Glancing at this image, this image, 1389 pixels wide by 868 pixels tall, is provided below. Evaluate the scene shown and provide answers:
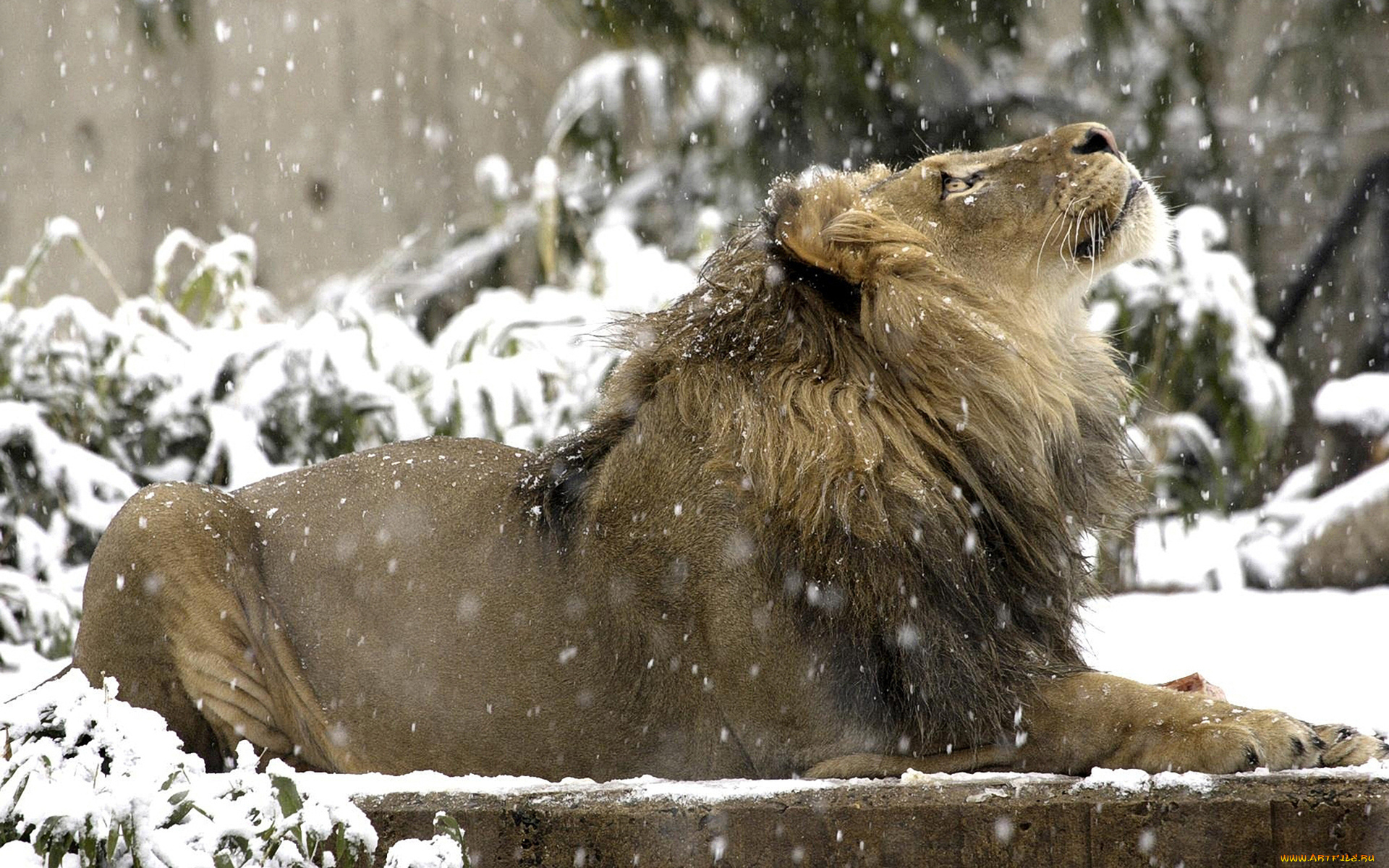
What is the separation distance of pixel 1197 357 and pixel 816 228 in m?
3.77

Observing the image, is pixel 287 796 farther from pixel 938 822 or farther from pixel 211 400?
pixel 211 400

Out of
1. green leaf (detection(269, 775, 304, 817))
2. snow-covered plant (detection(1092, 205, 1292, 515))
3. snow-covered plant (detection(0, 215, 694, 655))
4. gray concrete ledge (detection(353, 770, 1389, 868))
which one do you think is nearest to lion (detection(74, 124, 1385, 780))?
gray concrete ledge (detection(353, 770, 1389, 868))

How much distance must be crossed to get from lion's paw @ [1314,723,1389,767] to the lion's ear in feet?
3.25

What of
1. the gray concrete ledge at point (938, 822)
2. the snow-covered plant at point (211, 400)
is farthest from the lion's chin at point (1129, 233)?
the snow-covered plant at point (211, 400)

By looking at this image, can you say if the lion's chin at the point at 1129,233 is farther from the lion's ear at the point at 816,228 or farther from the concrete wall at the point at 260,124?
the concrete wall at the point at 260,124

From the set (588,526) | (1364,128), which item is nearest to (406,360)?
(588,526)

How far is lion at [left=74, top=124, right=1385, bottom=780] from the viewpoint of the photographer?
222 centimetres

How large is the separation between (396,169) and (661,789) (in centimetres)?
682

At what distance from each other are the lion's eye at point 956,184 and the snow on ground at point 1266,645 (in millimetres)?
764

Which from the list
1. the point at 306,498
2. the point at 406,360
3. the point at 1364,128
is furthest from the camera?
the point at 1364,128

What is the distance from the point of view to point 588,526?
247cm

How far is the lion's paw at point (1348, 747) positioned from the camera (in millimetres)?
1968

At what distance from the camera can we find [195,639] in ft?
8.23

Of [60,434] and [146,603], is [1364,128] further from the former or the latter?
[146,603]
